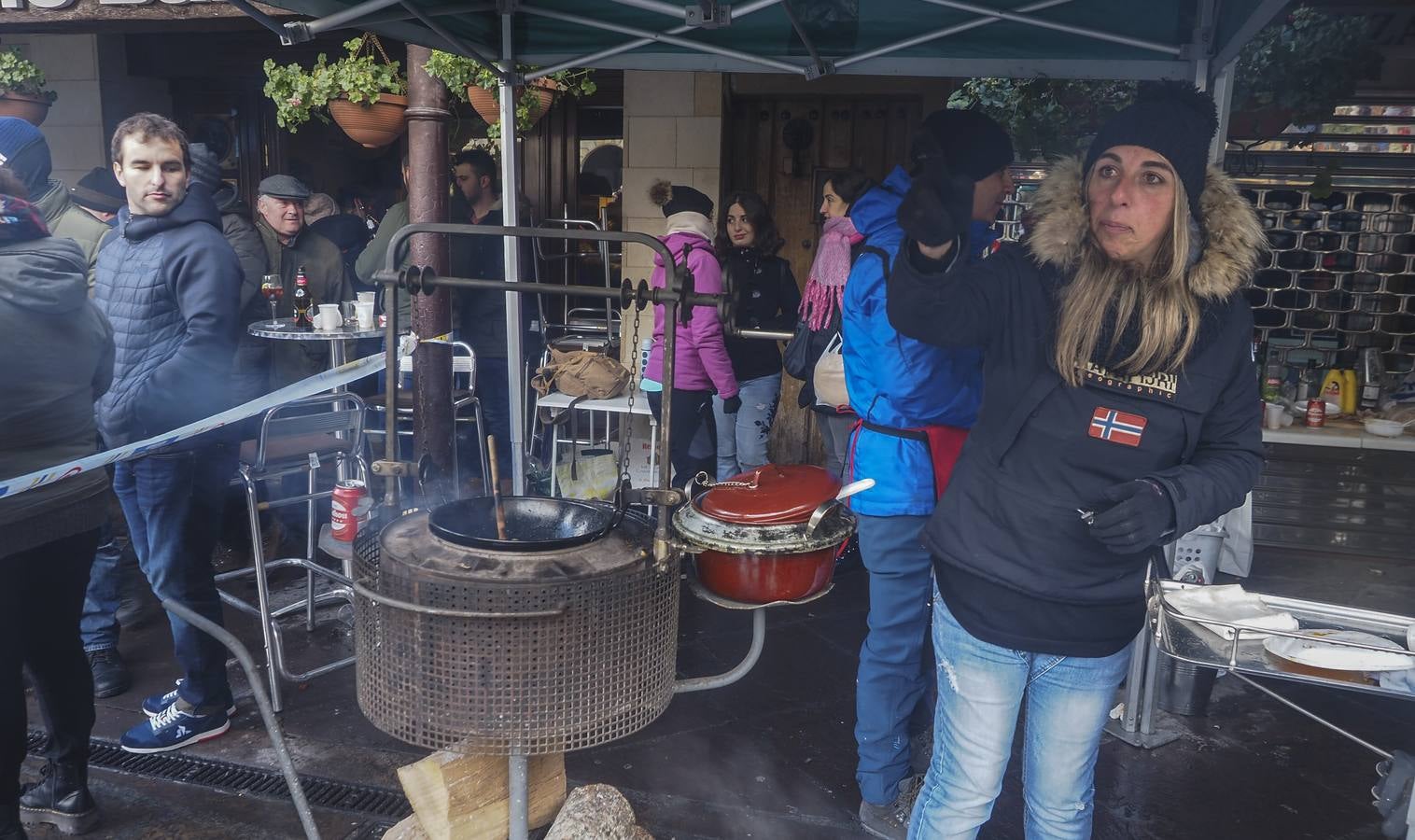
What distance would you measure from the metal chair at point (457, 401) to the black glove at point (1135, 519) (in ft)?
11.7

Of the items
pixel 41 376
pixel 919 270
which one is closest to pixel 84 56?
pixel 41 376

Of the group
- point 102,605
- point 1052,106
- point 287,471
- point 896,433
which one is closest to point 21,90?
point 102,605

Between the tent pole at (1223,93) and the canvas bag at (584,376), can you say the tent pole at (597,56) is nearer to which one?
the tent pole at (1223,93)

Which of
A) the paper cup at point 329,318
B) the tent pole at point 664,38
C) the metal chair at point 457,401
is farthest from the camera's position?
the paper cup at point 329,318

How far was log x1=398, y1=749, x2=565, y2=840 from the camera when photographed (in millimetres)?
2648

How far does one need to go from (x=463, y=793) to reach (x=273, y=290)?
4406mm

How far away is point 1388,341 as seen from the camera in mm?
6082

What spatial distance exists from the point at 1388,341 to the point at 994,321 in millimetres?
5249

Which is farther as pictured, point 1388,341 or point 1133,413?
point 1388,341

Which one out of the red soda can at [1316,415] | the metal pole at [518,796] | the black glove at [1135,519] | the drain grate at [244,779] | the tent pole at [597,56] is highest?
the tent pole at [597,56]

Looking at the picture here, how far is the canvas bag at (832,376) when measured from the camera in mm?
4355

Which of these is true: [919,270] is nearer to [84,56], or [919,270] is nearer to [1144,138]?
[1144,138]

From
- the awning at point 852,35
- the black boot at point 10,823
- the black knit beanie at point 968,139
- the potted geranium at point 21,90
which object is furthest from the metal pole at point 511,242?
the potted geranium at point 21,90

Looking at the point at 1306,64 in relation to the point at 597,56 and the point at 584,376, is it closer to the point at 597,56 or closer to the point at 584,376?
the point at 597,56
